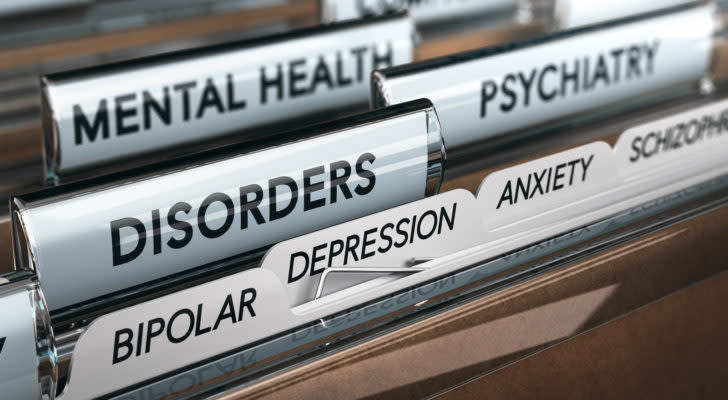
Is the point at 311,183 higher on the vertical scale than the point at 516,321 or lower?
higher

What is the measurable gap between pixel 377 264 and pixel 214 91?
259 mm

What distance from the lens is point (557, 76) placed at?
0.70 m

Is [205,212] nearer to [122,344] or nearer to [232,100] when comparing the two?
[122,344]

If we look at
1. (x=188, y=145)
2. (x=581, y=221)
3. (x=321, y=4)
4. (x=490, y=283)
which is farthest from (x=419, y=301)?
(x=321, y=4)

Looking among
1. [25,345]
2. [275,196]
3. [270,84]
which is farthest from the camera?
[270,84]

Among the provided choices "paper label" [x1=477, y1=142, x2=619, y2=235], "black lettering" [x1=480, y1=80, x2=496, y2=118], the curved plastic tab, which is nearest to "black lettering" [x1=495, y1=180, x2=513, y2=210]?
"paper label" [x1=477, y1=142, x2=619, y2=235]

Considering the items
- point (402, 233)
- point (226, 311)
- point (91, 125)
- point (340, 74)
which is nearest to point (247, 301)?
point (226, 311)

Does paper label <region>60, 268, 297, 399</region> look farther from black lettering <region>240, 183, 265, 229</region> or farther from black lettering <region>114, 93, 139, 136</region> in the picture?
black lettering <region>114, 93, 139, 136</region>

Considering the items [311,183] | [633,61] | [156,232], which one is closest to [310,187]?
[311,183]

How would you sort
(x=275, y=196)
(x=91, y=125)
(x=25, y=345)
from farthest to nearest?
(x=91, y=125)
(x=275, y=196)
(x=25, y=345)

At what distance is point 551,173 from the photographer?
58 centimetres

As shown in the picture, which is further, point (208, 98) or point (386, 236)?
point (208, 98)

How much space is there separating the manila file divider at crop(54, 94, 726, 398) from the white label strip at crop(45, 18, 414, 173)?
239 mm

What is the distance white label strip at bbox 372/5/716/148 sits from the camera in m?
0.62
